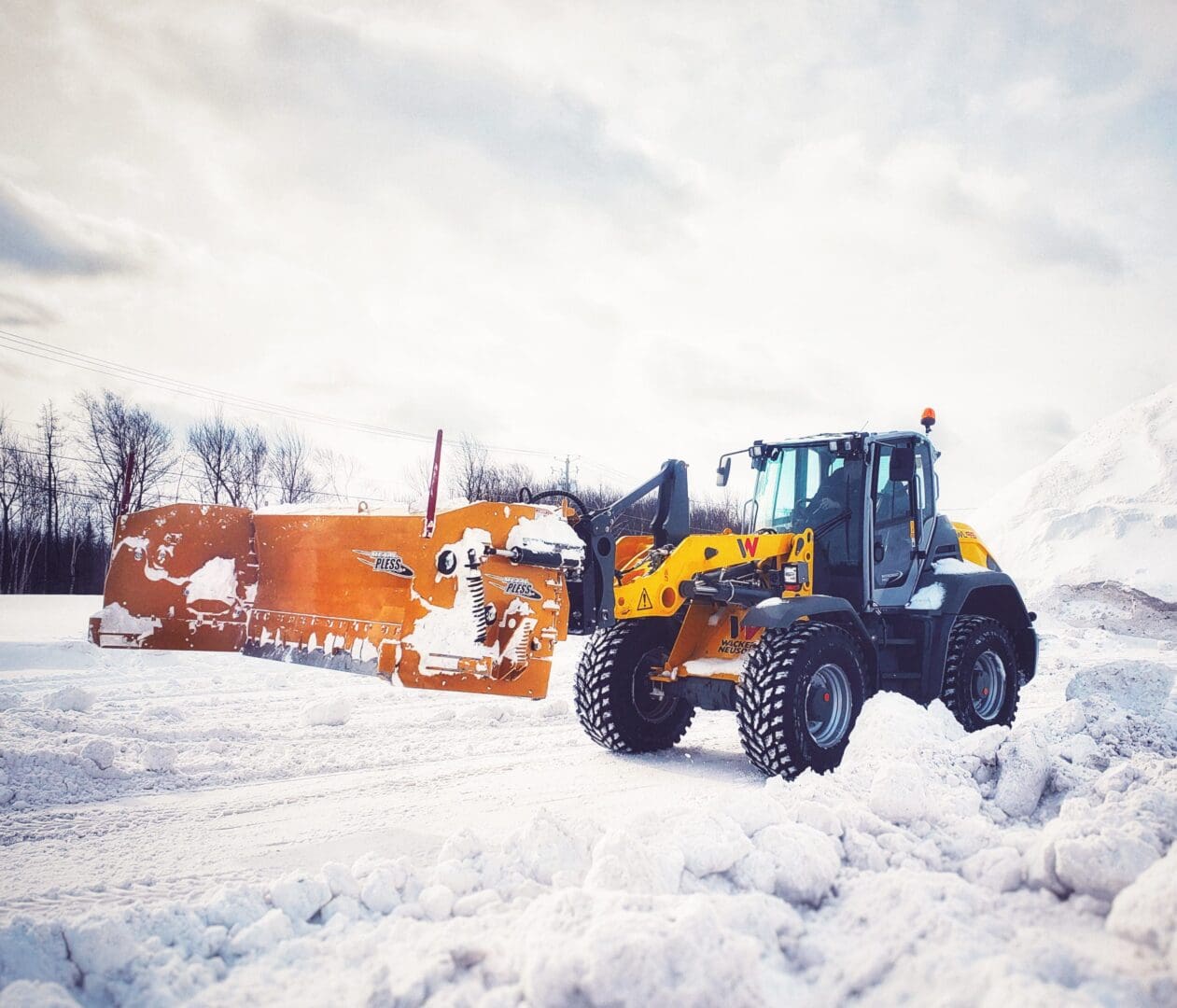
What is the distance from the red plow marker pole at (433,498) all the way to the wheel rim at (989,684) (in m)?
4.65

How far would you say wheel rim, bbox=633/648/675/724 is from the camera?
6020 millimetres

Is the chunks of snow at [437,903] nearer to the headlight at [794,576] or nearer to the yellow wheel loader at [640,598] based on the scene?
the yellow wheel loader at [640,598]

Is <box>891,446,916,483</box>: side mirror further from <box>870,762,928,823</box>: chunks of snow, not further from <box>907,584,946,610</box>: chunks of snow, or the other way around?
<box>870,762,928,823</box>: chunks of snow

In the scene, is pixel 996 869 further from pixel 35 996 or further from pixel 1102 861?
pixel 35 996

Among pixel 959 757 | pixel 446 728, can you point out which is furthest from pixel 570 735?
pixel 959 757

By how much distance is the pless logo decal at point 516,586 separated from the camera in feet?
16.0

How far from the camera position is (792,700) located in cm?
490

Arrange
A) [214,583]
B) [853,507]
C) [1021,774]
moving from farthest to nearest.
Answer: [853,507] < [214,583] < [1021,774]

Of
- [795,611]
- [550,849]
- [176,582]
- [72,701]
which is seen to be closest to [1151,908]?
[550,849]

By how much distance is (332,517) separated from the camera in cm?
567

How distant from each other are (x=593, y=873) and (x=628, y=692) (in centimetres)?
320

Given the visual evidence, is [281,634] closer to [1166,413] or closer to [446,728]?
[446,728]

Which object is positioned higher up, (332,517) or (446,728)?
(332,517)

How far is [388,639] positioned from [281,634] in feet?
3.46
